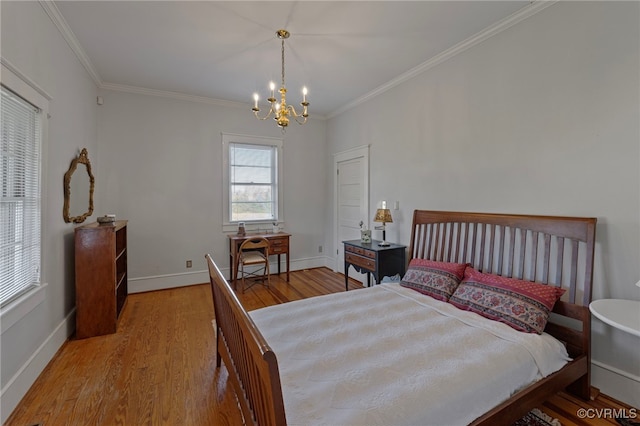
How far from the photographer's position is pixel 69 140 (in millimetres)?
2842

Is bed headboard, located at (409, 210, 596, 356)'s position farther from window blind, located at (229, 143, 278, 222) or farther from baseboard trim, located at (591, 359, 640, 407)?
window blind, located at (229, 143, 278, 222)

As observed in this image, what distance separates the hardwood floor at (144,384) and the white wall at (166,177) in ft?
3.90

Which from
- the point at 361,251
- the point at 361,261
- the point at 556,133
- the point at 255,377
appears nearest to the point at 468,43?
the point at 556,133

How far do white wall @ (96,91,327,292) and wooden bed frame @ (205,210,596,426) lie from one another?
8.27 ft

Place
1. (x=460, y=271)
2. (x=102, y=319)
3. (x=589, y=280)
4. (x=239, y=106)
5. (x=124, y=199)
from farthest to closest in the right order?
(x=239, y=106) → (x=124, y=199) → (x=102, y=319) → (x=460, y=271) → (x=589, y=280)

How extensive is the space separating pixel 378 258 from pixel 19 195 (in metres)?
3.25

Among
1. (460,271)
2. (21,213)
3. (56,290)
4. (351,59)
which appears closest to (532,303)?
(460,271)

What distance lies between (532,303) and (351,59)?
294 cm

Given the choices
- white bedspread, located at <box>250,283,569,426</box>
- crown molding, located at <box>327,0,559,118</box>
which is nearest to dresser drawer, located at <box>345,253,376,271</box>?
white bedspread, located at <box>250,283,569,426</box>

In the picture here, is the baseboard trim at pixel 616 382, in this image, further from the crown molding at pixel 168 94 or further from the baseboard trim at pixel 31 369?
the crown molding at pixel 168 94

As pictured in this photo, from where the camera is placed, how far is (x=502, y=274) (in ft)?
8.43

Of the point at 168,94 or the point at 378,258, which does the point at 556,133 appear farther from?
the point at 168,94

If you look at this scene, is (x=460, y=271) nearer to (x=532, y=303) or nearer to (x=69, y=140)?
(x=532, y=303)

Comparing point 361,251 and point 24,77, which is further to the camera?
point 361,251
